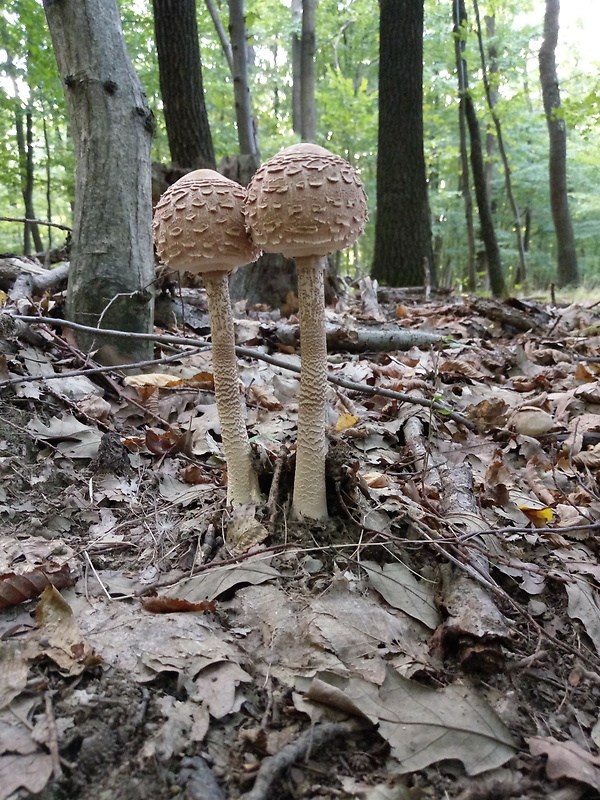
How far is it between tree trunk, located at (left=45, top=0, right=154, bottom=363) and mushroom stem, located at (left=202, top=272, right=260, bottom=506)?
1792 mm

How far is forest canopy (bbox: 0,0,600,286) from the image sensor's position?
Result: 511 inches

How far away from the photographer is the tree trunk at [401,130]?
8609 mm

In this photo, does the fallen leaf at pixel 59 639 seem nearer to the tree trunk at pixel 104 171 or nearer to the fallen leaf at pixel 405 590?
the fallen leaf at pixel 405 590

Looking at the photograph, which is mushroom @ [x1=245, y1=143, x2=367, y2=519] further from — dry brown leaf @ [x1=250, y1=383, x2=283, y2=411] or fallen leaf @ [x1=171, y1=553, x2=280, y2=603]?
dry brown leaf @ [x1=250, y1=383, x2=283, y2=411]

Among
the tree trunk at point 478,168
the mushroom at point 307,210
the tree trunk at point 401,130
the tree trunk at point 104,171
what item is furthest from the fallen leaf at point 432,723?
the tree trunk at point 478,168

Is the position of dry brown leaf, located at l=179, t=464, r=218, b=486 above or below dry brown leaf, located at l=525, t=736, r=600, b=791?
above

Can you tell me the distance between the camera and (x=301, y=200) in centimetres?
200

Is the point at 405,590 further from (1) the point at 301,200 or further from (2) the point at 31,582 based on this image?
(1) the point at 301,200

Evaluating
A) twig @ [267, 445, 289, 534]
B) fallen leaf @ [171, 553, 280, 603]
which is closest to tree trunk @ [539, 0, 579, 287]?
twig @ [267, 445, 289, 534]

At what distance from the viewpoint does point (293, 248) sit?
215cm

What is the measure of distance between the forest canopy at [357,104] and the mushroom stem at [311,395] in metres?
8.60

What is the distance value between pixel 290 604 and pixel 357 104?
686 inches

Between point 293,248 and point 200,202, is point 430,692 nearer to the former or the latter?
point 293,248

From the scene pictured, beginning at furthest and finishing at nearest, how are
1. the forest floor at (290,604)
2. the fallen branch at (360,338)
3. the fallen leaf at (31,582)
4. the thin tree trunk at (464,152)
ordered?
the thin tree trunk at (464,152) → the fallen branch at (360,338) → the fallen leaf at (31,582) → the forest floor at (290,604)
